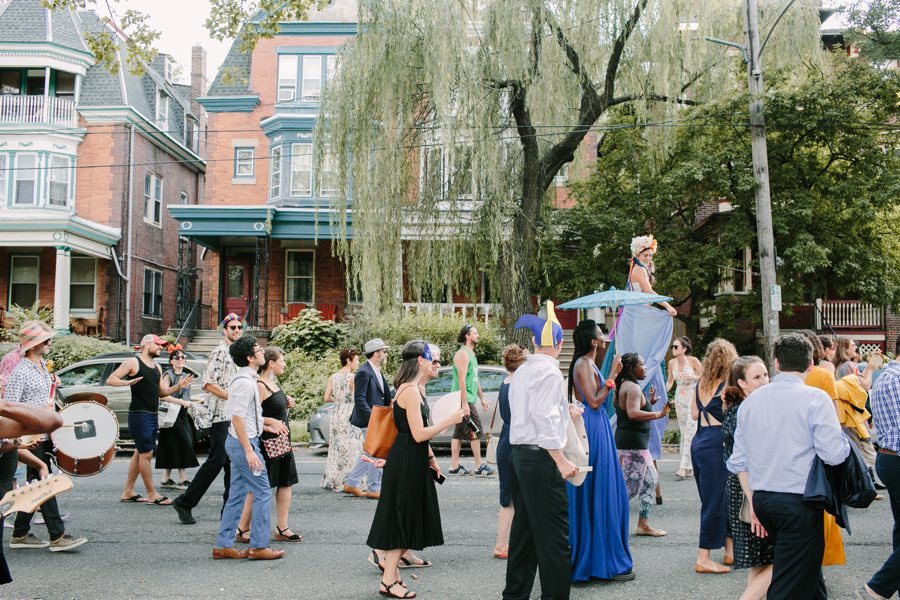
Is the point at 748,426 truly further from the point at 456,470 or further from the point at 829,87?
the point at 829,87

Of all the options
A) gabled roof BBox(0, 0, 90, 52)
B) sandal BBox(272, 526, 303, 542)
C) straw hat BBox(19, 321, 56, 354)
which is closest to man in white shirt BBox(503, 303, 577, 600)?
sandal BBox(272, 526, 303, 542)

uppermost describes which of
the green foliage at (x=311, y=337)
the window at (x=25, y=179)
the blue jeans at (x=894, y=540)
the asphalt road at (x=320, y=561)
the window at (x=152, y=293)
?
the window at (x=25, y=179)

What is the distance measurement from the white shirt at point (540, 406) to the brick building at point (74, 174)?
22.2 meters

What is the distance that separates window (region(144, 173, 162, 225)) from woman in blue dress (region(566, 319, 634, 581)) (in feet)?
84.3

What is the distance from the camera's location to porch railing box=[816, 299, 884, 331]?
26109 millimetres

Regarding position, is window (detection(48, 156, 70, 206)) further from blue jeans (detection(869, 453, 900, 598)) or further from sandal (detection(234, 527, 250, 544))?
blue jeans (detection(869, 453, 900, 598))

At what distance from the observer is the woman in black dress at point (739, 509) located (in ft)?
16.3

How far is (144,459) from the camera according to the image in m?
9.17

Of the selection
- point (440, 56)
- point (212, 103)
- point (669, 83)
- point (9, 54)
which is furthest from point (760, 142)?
point (9, 54)

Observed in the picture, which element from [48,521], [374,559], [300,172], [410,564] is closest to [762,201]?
[410,564]

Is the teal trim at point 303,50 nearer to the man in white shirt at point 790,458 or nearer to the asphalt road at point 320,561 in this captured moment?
the asphalt road at point 320,561

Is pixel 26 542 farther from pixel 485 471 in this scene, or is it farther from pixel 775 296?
pixel 775 296

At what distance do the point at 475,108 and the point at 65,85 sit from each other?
18.5m

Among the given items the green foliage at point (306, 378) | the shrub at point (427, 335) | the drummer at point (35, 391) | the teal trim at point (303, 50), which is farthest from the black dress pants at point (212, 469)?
the teal trim at point (303, 50)
